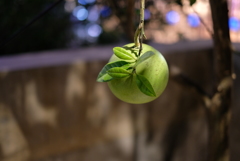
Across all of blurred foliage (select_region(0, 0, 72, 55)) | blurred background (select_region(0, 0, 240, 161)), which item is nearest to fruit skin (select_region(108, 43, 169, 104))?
blurred background (select_region(0, 0, 240, 161))

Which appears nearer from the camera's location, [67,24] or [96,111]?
[96,111]

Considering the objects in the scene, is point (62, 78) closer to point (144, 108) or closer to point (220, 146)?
point (144, 108)

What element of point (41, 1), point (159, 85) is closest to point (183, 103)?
point (159, 85)

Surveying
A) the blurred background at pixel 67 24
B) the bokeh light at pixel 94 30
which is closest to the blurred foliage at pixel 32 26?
the blurred background at pixel 67 24

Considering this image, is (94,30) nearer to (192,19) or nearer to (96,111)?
(192,19)

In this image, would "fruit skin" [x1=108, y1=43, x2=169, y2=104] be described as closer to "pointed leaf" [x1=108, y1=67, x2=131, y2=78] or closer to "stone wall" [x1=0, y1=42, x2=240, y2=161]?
"pointed leaf" [x1=108, y1=67, x2=131, y2=78]

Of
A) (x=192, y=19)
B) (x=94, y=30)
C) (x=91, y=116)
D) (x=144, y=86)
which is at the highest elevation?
(x=94, y=30)

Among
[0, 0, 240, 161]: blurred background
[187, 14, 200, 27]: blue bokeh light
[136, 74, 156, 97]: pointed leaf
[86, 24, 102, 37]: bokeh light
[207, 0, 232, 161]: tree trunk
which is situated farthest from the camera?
[86, 24, 102, 37]: bokeh light

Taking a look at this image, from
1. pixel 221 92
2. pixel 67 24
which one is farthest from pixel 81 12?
pixel 221 92
